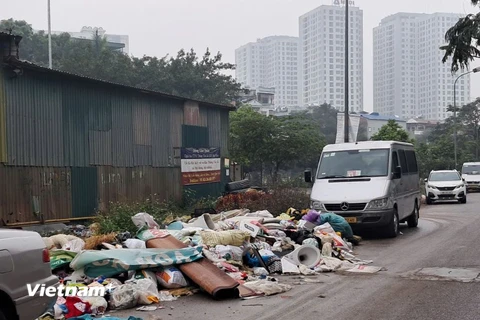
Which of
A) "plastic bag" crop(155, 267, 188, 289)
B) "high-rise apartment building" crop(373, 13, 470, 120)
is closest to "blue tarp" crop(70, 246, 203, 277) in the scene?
"plastic bag" crop(155, 267, 188, 289)

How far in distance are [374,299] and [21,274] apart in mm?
5034

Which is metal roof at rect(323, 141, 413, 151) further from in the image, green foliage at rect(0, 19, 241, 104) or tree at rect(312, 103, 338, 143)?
tree at rect(312, 103, 338, 143)

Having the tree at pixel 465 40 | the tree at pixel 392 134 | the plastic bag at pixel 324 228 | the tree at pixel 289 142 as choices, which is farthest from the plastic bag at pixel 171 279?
the tree at pixel 392 134

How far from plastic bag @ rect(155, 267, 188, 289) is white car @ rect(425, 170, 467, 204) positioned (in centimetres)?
2224

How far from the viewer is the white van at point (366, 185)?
49.2 feet

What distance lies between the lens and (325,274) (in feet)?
35.4

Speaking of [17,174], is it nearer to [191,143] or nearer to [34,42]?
[191,143]

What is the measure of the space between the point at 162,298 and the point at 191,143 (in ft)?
49.9

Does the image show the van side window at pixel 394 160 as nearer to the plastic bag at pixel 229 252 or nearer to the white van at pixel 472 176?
the plastic bag at pixel 229 252

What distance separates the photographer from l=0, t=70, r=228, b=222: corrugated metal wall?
16.0 metres

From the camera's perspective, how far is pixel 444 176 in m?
29.8

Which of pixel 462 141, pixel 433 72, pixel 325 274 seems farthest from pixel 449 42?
Result: pixel 433 72

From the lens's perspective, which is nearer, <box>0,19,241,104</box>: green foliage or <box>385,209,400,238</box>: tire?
<box>385,209,400,238</box>: tire

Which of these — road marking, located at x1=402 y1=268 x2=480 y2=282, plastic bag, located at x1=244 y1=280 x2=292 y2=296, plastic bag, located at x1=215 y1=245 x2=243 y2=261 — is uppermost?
plastic bag, located at x1=215 y1=245 x2=243 y2=261
